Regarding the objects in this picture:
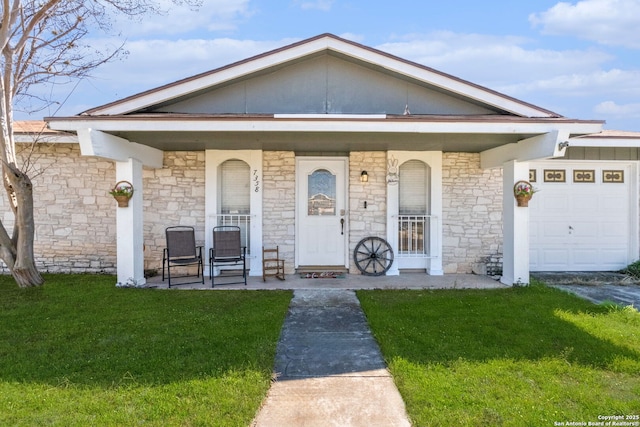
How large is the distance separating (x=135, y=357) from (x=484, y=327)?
11.6 feet

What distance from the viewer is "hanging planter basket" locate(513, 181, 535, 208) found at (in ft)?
20.0

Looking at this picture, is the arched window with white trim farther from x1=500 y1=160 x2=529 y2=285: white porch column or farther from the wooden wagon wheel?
x1=500 y1=160 x2=529 y2=285: white porch column

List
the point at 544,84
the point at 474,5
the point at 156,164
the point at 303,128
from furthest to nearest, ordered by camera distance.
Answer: the point at 544,84 → the point at 474,5 → the point at 156,164 → the point at 303,128

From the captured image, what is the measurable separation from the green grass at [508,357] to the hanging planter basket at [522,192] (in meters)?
1.55

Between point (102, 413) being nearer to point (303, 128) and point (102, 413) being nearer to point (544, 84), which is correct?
point (303, 128)

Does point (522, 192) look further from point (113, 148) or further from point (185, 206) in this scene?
point (113, 148)

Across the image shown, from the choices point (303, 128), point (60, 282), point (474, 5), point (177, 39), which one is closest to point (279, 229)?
point (303, 128)

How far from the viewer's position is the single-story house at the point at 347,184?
6.41 m

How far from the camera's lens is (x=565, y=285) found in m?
6.78

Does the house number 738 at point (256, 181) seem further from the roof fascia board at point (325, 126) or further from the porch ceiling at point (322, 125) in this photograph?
the roof fascia board at point (325, 126)

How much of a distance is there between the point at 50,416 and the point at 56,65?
286 inches

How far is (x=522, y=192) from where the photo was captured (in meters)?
6.09

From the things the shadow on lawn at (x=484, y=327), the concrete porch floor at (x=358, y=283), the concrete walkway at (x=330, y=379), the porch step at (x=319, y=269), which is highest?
the porch step at (x=319, y=269)

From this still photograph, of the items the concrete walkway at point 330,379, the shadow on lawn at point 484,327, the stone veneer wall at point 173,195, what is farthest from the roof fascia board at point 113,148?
the shadow on lawn at point 484,327
